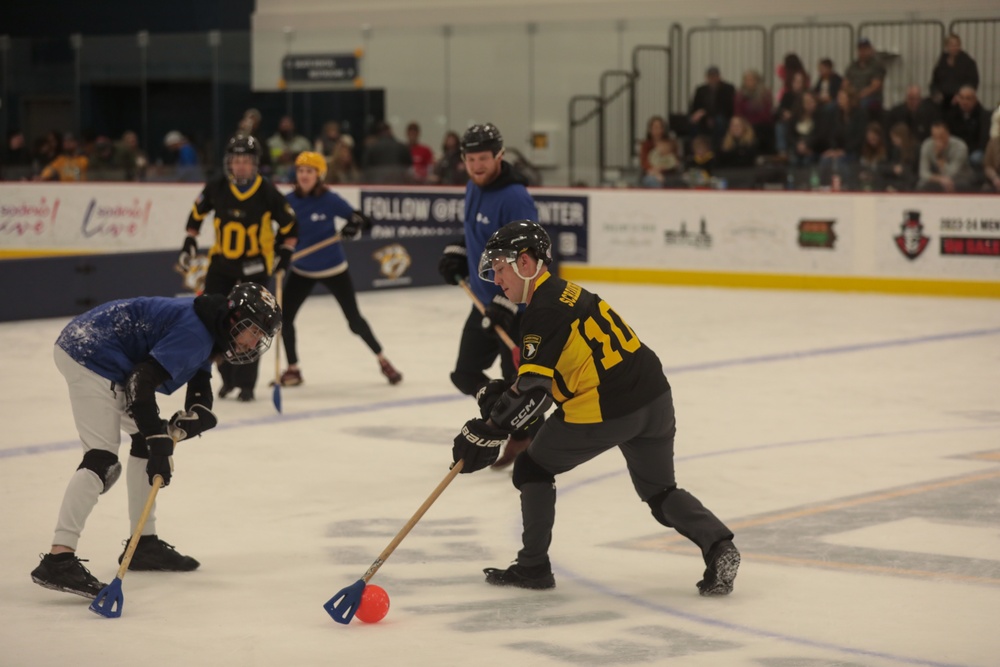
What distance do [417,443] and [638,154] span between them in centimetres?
887

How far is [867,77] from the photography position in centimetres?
1494

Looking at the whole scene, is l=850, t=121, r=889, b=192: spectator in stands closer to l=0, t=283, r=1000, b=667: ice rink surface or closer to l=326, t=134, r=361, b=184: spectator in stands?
l=0, t=283, r=1000, b=667: ice rink surface

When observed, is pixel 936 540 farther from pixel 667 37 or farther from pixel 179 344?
pixel 667 37

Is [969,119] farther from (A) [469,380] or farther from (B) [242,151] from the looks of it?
(A) [469,380]

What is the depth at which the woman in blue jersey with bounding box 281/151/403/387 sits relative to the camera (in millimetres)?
9438

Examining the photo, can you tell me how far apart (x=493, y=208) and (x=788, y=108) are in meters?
9.01

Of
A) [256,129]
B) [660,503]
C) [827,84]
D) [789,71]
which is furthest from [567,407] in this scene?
[256,129]

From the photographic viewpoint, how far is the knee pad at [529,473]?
193 inches

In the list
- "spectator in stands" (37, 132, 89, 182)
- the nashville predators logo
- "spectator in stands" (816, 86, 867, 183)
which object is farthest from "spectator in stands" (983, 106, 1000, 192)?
"spectator in stands" (37, 132, 89, 182)

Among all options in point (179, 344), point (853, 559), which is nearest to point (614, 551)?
point (853, 559)

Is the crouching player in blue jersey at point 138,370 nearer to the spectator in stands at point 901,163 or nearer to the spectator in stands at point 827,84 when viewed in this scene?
the spectator in stands at point 901,163

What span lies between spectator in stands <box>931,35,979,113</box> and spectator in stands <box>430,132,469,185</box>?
15.7 ft

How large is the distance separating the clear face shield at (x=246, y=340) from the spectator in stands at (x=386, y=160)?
Answer: 12.0 metres

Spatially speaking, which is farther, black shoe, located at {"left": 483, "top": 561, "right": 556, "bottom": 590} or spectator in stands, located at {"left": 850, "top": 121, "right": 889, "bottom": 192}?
spectator in stands, located at {"left": 850, "top": 121, "right": 889, "bottom": 192}
